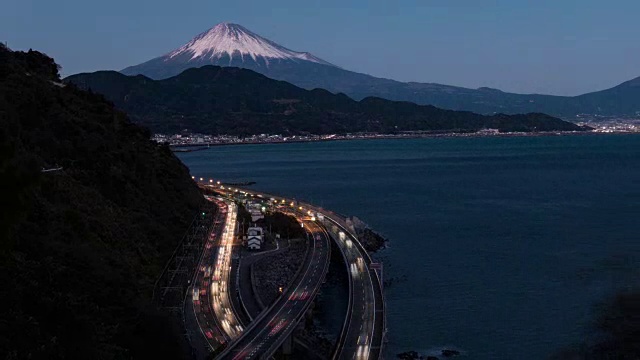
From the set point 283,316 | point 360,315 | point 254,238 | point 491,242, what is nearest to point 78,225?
point 283,316

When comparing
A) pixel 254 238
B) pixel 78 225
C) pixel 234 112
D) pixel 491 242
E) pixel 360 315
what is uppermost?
pixel 234 112

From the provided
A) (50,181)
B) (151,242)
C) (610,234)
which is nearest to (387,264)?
(151,242)

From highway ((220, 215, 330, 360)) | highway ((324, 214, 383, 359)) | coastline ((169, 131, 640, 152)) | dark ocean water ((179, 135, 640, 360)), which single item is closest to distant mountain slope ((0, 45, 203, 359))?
highway ((220, 215, 330, 360))

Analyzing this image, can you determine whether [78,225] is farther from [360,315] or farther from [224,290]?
[360,315]

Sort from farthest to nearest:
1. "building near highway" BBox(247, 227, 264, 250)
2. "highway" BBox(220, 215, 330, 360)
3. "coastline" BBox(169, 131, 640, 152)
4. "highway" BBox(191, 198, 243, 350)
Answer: "coastline" BBox(169, 131, 640, 152) < "building near highway" BBox(247, 227, 264, 250) < "highway" BBox(191, 198, 243, 350) < "highway" BBox(220, 215, 330, 360)

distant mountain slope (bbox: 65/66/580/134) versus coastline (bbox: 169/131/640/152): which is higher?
distant mountain slope (bbox: 65/66/580/134)

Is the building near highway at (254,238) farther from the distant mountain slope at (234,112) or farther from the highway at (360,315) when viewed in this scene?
the distant mountain slope at (234,112)

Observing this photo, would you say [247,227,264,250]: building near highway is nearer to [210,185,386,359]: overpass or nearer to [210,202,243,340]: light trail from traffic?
[210,202,243,340]: light trail from traffic
